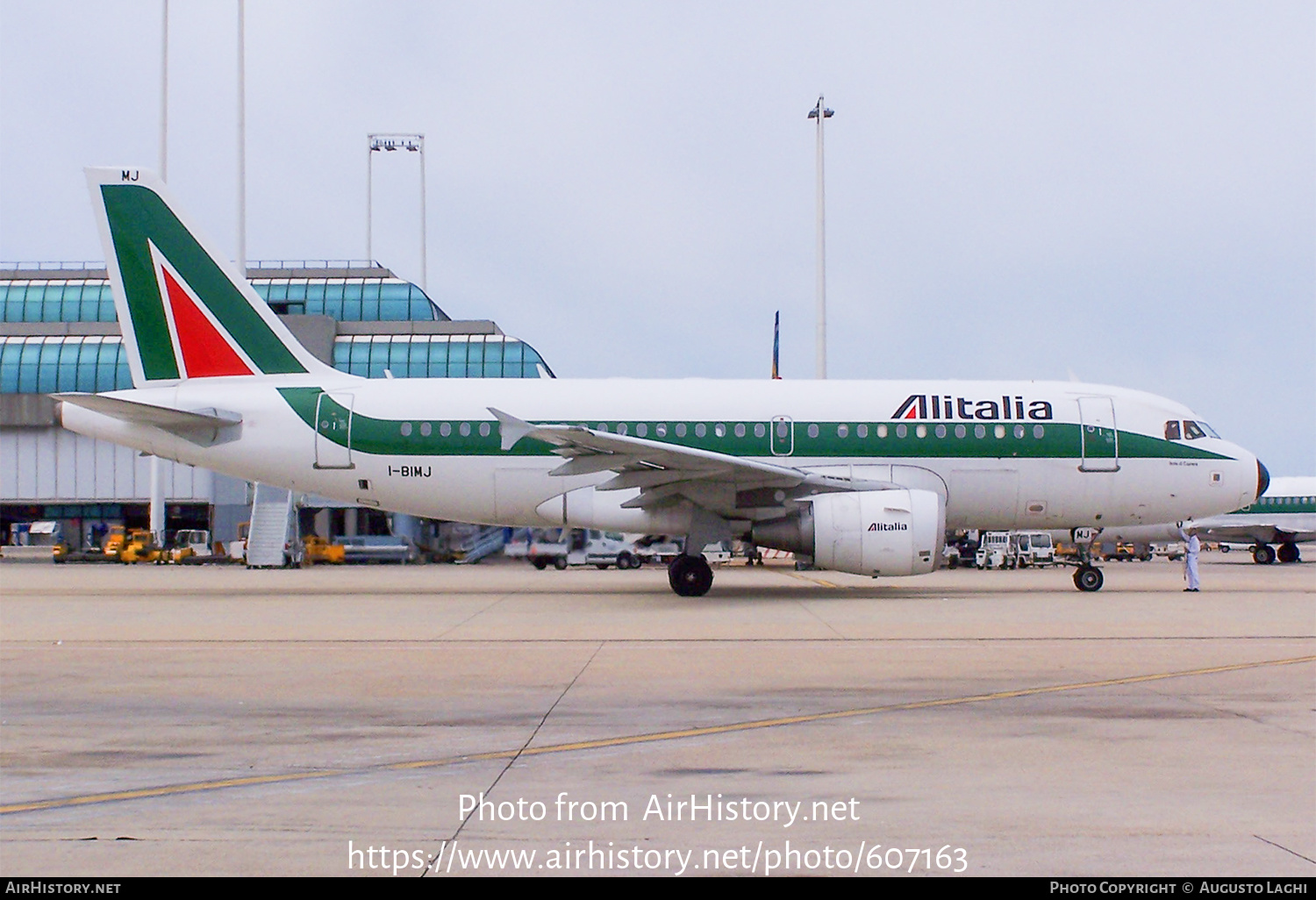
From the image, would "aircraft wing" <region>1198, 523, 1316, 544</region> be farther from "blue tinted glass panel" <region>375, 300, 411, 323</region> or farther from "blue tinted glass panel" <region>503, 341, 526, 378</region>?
"blue tinted glass panel" <region>375, 300, 411, 323</region>

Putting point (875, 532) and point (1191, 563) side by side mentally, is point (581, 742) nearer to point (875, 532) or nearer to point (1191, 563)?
point (875, 532)

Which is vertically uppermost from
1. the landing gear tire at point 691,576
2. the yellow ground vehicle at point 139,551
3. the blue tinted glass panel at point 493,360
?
the blue tinted glass panel at point 493,360

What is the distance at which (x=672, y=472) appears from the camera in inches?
757

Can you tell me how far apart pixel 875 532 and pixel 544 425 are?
20.4 feet

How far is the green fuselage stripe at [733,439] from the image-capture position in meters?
21.2

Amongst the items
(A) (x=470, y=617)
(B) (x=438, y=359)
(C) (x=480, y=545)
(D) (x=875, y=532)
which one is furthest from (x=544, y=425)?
(B) (x=438, y=359)

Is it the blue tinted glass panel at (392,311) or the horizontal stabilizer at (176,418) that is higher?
the blue tinted glass panel at (392,311)

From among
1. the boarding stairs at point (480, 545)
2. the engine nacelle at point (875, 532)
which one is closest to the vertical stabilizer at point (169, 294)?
the engine nacelle at point (875, 532)

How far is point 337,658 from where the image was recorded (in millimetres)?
11961

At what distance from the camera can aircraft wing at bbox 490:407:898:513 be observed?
17969mm

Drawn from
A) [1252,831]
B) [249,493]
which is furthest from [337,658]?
[249,493]

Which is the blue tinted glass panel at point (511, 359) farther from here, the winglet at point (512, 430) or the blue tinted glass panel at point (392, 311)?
the winglet at point (512, 430)

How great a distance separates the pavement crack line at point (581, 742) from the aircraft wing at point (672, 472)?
7206mm

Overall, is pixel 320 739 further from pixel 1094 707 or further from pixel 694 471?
pixel 694 471
